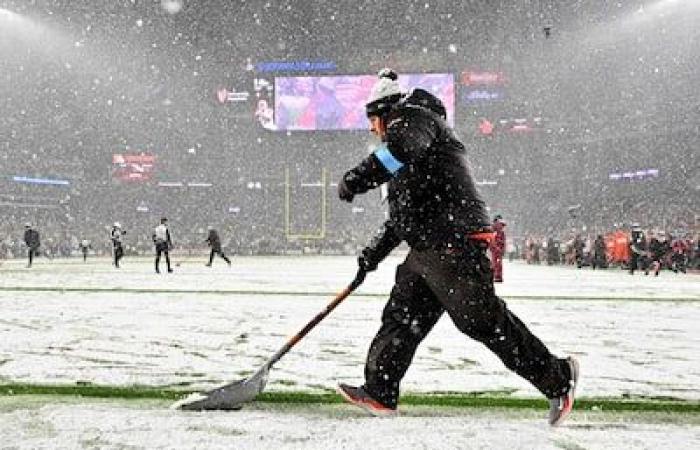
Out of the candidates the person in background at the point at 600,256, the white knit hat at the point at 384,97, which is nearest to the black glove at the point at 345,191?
the white knit hat at the point at 384,97

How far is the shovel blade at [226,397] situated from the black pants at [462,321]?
0.58 m

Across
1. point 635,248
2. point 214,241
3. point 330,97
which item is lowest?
point 635,248

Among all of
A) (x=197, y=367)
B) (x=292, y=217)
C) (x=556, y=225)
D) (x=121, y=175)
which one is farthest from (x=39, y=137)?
(x=197, y=367)

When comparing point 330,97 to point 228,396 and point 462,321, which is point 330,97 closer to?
point 228,396

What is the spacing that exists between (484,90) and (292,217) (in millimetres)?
18100

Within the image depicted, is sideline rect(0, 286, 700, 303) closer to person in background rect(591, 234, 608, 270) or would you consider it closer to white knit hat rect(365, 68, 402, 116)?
white knit hat rect(365, 68, 402, 116)

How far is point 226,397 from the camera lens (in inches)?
128

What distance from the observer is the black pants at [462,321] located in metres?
2.89

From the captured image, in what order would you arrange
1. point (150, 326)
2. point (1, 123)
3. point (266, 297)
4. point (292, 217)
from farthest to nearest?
point (292, 217), point (1, 123), point (266, 297), point (150, 326)

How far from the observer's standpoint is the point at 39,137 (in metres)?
55.3

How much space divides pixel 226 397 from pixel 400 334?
2.90 ft

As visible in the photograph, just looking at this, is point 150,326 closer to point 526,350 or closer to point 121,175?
point 526,350

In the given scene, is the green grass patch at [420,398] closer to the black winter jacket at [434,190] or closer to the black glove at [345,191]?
the black winter jacket at [434,190]

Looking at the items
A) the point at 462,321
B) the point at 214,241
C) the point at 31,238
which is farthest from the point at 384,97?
the point at 31,238
